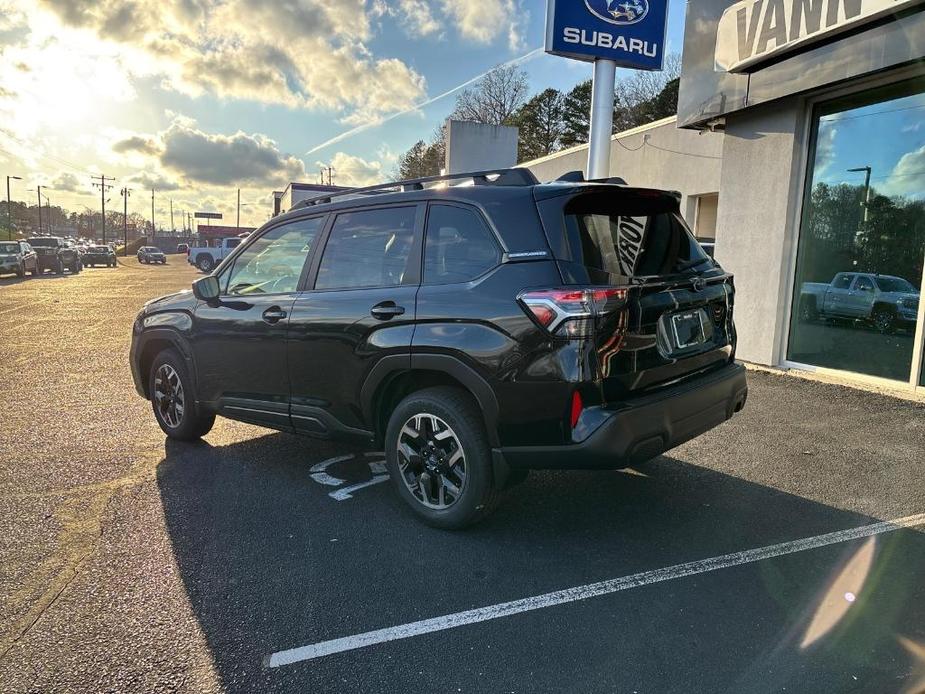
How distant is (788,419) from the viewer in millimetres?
6309

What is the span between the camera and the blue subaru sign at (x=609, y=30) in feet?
34.0

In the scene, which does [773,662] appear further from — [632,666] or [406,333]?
[406,333]

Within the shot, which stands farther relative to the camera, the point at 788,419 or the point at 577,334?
the point at 788,419

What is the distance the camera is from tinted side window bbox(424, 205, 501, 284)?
3564 mm

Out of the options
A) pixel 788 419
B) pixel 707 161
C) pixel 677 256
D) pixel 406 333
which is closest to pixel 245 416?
pixel 406 333

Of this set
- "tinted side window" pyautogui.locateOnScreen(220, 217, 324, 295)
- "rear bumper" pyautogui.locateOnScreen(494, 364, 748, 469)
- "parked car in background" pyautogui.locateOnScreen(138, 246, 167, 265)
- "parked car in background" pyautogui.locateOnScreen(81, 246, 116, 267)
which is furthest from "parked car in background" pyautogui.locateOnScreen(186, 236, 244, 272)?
"rear bumper" pyautogui.locateOnScreen(494, 364, 748, 469)

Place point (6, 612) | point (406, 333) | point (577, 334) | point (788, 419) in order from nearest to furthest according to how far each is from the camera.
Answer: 1. point (6, 612)
2. point (577, 334)
3. point (406, 333)
4. point (788, 419)

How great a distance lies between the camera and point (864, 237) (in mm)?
7953

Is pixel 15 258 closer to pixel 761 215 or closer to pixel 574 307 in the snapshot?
pixel 761 215

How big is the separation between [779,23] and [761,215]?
2346 mm

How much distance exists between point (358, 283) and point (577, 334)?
156 centimetres

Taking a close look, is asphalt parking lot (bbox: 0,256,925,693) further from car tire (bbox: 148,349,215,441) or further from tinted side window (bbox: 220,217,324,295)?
tinted side window (bbox: 220,217,324,295)

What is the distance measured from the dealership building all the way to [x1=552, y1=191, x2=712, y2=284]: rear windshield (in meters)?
4.64

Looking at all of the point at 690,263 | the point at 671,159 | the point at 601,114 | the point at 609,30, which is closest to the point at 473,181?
the point at 690,263
